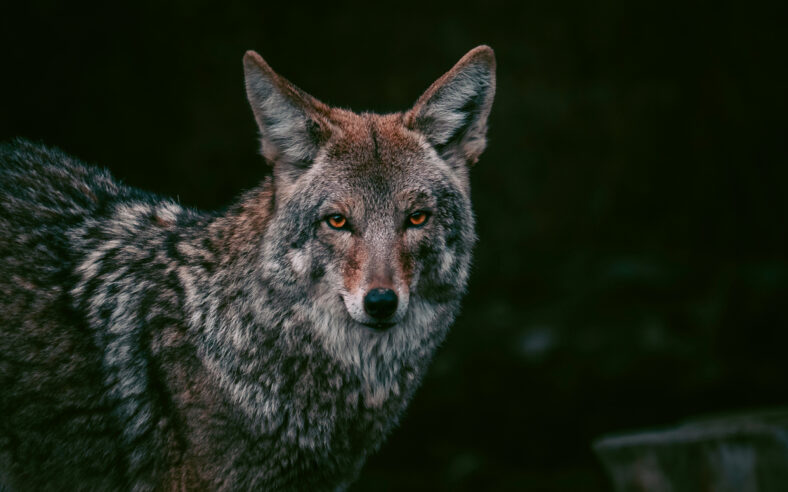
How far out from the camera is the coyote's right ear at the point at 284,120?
10.9 ft

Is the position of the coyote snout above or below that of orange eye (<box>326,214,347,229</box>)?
below

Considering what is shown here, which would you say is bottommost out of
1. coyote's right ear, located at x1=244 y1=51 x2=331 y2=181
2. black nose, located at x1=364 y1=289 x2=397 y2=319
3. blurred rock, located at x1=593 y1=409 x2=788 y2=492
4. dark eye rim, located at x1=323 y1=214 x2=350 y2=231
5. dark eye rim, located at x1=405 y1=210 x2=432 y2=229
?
blurred rock, located at x1=593 y1=409 x2=788 y2=492

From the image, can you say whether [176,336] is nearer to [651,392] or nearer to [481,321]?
[481,321]

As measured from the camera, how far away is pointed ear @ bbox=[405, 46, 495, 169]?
139 inches

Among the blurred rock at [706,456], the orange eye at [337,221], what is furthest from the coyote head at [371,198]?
the blurred rock at [706,456]

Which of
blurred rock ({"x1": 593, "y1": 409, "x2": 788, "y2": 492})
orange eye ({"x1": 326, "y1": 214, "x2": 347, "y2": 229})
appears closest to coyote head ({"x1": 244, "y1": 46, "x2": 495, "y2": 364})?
orange eye ({"x1": 326, "y1": 214, "x2": 347, "y2": 229})

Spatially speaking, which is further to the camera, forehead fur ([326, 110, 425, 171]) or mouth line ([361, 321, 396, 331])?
forehead fur ([326, 110, 425, 171])

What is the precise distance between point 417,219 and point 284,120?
740mm

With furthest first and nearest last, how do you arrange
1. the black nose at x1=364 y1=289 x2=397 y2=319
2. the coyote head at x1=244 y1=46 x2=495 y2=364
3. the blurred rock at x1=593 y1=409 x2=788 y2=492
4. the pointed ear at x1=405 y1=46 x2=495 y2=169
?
1. the blurred rock at x1=593 y1=409 x2=788 y2=492
2. the pointed ear at x1=405 y1=46 x2=495 y2=169
3. the coyote head at x1=244 y1=46 x2=495 y2=364
4. the black nose at x1=364 y1=289 x2=397 y2=319

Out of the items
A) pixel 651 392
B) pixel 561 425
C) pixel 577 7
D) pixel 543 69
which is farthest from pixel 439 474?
pixel 577 7

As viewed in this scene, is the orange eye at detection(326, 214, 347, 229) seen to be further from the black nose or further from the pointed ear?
the pointed ear

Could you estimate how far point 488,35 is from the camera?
762cm

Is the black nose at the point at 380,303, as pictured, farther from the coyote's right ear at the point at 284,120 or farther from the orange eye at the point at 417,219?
the coyote's right ear at the point at 284,120

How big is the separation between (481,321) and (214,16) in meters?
3.83
